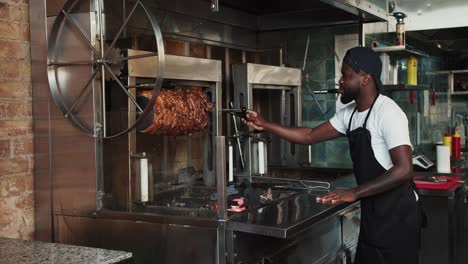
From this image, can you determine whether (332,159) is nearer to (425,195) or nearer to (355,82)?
(425,195)

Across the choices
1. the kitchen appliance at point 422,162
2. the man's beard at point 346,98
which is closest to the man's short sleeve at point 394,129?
the man's beard at point 346,98

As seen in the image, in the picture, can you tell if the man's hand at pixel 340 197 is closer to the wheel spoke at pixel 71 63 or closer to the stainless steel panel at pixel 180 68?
the stainless steel panel at pixel 180 68

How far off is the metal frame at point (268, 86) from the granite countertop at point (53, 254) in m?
1.60

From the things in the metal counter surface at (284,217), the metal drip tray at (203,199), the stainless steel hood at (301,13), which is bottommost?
the metal counter surface at (284,217)

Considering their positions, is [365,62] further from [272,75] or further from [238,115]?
[272,75]

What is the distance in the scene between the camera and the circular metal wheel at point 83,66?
2521 mm

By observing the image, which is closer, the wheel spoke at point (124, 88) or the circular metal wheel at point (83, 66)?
the wheel spoke at point (124, 88)

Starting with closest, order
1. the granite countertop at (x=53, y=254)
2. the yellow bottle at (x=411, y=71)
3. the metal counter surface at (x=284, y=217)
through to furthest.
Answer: the granite countertop at (x=53, y=254) < the metal counter surface at (x=284, y=217) < the yellow bottle at (x=411, y=71)

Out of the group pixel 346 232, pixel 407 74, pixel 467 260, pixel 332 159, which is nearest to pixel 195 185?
pixel 346 232

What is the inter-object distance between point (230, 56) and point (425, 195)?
1.72 metres

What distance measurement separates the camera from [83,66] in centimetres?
257

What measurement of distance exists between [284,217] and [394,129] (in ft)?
2.48

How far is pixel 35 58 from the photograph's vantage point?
2686 mm

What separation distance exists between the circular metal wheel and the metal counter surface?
66 cm
